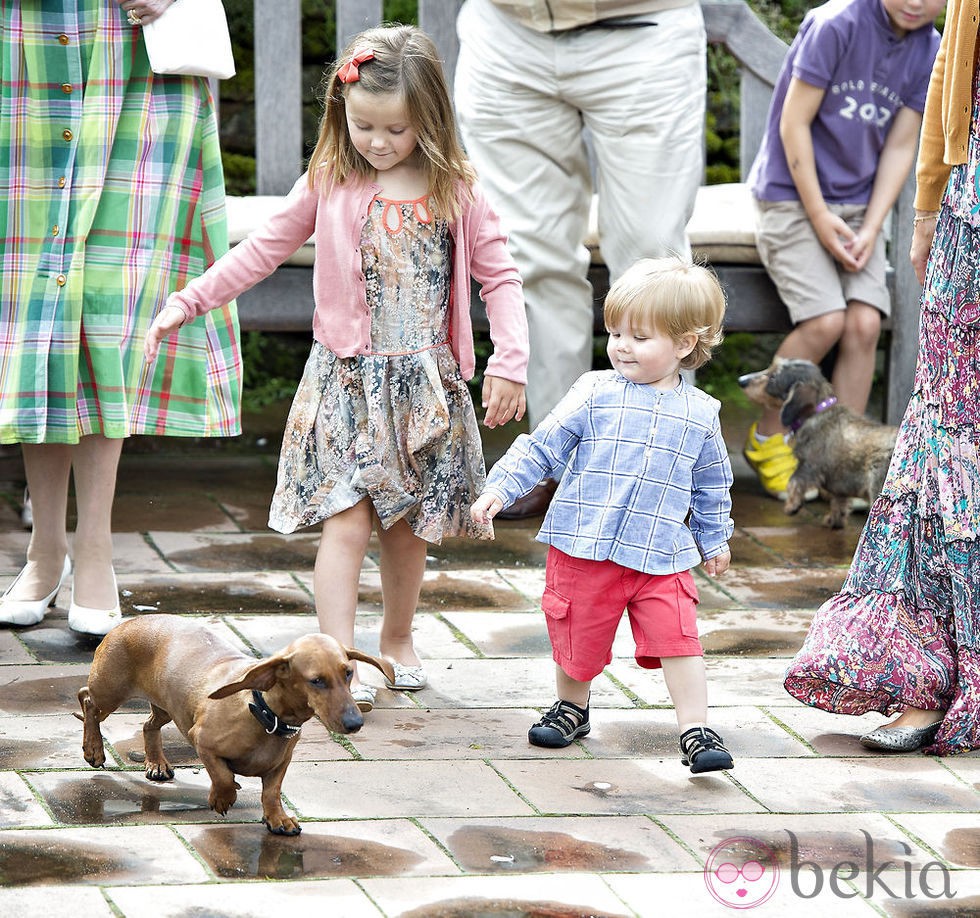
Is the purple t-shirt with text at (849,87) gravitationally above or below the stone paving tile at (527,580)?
above

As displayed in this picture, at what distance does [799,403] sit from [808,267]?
1.61 ft

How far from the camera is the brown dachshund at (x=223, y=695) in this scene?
2.81 metres

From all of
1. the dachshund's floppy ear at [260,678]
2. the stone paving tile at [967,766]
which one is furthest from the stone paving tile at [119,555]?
the stone paving tile at [967,766]

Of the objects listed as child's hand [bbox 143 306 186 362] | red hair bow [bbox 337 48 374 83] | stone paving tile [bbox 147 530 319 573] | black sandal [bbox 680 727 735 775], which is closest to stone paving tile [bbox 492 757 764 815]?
black sandal [bbox 680 727 735 775]

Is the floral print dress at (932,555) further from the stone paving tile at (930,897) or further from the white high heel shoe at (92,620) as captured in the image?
the white high heel shoe at (92,620)

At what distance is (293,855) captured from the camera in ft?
9.50

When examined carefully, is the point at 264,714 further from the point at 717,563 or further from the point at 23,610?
the point at 23,610

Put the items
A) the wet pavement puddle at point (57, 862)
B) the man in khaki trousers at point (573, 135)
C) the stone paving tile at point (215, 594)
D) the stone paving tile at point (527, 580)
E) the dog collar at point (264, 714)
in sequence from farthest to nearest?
the man in khaki trousers at point (573, 135)
the stone paving tile at point (527, 580)
the stone paving tile at point (215, 594)
the dog collar at point (264, 714)
the wet pavement puddle at point (57, 862)

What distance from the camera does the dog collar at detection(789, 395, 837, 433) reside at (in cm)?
582

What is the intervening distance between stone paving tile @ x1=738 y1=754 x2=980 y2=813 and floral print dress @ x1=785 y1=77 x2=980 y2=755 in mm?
157

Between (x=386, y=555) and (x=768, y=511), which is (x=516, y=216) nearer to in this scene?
(x=768, y=511)

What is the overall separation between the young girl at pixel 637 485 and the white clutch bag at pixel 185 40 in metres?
1.25

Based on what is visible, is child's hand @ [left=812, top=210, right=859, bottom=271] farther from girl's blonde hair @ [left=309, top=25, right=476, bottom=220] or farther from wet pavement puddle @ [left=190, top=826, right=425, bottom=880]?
wet pavement puddle @ [left=190, top=826, right=425, bottom=880]

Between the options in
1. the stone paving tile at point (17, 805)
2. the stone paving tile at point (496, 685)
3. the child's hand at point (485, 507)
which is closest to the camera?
the stone paving tile at point (17, 805)
